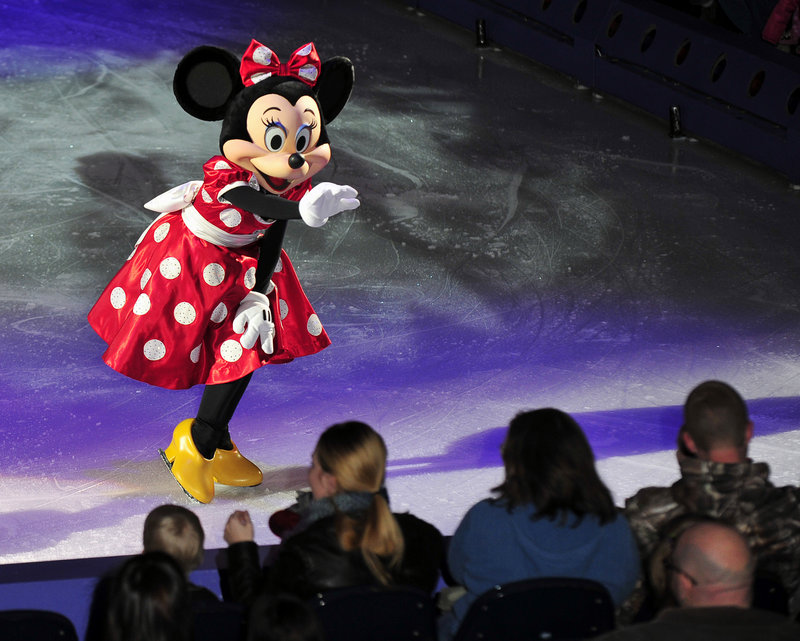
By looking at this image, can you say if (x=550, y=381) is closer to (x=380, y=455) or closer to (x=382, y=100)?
(x=380, y=455)

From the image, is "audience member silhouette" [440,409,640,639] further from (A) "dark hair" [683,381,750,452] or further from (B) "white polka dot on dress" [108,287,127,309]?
(B) "white polka dot on dress" [108,287,127,309]

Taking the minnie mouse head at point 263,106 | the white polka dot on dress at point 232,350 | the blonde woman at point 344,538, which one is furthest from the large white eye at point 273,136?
the blonde woman at point 344,538

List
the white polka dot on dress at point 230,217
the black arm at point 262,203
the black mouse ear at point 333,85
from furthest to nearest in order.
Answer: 1. the black mouse ear at point 333,85
2. the white polka dot on dress at point 230,217
3. the black arm at point 262,203

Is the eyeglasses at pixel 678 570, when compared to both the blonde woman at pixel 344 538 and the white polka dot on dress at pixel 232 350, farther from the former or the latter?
the white polka dot on dress at pixel 232 350

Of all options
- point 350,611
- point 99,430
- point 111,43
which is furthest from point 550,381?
point 111,43

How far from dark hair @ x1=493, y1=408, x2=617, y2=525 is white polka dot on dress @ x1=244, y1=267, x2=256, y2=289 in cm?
161

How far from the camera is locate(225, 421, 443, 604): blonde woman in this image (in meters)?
3.17

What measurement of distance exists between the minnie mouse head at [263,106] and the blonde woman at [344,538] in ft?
4.97

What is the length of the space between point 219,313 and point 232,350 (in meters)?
0.14

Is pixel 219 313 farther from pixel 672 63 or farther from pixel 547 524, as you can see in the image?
pixel 672 63

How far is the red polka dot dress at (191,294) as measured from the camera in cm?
454

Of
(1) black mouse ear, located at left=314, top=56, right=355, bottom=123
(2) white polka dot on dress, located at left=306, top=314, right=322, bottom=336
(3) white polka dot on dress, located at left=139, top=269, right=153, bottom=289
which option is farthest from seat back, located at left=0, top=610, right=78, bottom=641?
(1) black mouse ear, located at left=314, top=56, right=355, bottom=123

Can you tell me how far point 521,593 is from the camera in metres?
3.01

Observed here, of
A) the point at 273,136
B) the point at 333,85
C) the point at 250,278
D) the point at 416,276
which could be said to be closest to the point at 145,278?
the point at 250,278
